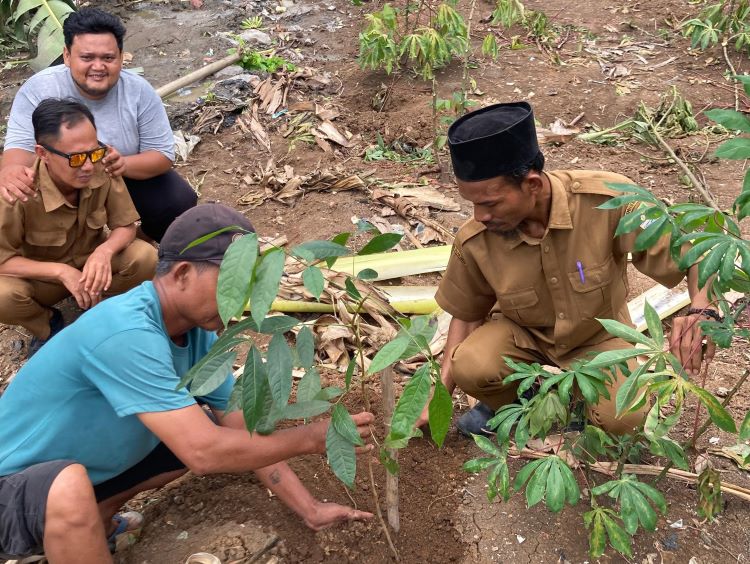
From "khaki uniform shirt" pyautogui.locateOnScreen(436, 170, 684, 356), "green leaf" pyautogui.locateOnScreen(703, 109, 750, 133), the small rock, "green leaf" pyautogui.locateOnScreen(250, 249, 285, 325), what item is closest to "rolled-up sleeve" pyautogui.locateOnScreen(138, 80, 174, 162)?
"khaki uniform shirt" pyautogui.locateOnScreen(436, 170, 684, 356)

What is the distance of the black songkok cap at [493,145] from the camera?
1.89m

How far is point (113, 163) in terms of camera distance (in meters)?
3.04

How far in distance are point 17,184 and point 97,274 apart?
46cm

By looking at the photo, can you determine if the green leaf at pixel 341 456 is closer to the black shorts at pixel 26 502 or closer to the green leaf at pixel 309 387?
the green leaf at pixel 309 387

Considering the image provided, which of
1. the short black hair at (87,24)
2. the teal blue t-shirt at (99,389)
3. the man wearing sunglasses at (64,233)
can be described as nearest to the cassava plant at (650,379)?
the teal blue t-shirt at (99,389)

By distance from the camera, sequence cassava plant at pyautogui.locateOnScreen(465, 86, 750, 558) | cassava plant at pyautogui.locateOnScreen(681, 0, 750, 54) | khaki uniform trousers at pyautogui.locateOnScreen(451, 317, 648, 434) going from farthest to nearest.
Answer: cassava plant at pyautogui.locateOnScreen(681, 0, 750, 54) → khaki uniform trousers at pyautogui.locateOnScreen(451, 317, 648, 434) → cassava plant at pyautogui.locateOnScreen(465, 86, 750, 558)

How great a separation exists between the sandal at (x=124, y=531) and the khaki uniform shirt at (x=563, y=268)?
1.26 meters

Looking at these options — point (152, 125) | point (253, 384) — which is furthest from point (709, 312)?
point (152, 125)

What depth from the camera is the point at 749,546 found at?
2061 millimetres

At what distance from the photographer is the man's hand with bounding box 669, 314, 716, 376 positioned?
170 centimetres

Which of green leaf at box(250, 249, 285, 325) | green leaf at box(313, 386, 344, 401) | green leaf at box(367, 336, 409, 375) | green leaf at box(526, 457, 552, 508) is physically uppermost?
green leaf at box(250, 249, 285, 325)

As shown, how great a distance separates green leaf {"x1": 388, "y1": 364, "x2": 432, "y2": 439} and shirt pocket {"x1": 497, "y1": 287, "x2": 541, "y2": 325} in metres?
0.90

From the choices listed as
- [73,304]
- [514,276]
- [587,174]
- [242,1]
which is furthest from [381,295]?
[242,1]

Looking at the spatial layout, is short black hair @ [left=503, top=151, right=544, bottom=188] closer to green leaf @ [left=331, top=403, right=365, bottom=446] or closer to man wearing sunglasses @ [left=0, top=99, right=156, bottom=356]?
green leaf @ [left=331, top=403, right=365, bottom=446]
